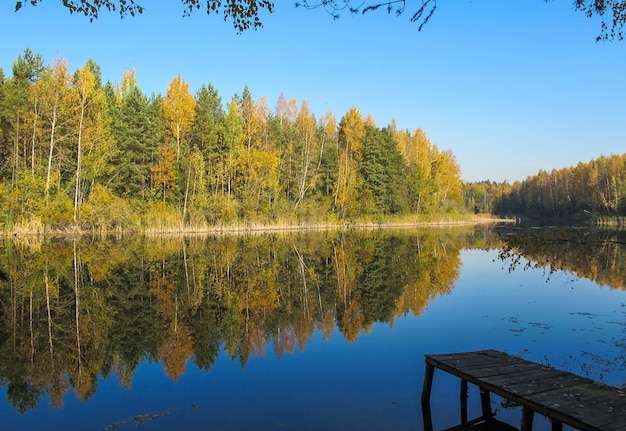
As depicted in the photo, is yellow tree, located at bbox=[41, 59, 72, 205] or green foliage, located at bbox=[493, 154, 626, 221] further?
green foliage, located at bbox=[493, 154, 626, 221]

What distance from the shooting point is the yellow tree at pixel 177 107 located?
40.7 metres

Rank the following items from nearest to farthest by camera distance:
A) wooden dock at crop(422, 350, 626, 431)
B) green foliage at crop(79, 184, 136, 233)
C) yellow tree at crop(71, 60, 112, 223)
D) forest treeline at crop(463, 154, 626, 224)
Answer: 1. wooden dock at crop(422, 350, 626, 431)
2. green foliage at crop(79, 184, 136, 233)
3. yellow tree at crop(71, 60, 112, 223)
4. forest treeline at crop(463, 154, 626, 224)

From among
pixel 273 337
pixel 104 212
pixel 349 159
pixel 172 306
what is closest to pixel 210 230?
pixel 104 212

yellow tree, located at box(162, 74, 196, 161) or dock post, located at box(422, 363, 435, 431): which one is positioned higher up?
yellow tree, located at box(162, 74, 196, 161)

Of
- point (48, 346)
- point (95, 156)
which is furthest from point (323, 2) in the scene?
point (95, 156)

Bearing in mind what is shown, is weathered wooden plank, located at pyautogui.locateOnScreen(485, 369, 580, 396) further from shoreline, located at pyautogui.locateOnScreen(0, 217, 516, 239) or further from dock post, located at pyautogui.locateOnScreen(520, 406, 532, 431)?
shoreline, located at pyautogui.locateOnScreen(0, 217, 516, 239)

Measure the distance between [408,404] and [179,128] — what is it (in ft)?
128

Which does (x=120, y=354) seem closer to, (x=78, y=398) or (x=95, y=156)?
(x=78, y=398)

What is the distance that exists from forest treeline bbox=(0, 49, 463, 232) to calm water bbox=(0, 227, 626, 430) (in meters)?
16.6

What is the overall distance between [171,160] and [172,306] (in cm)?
2996

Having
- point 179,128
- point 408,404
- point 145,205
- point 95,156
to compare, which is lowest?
point 408,404

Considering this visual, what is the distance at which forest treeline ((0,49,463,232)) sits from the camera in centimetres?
3253

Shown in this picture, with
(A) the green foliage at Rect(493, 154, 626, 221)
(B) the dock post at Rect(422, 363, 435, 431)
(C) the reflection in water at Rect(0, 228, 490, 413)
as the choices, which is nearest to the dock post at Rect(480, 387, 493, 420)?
(B) the dock post at Rect(422, 363, 435, 431)

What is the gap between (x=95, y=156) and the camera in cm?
3509
